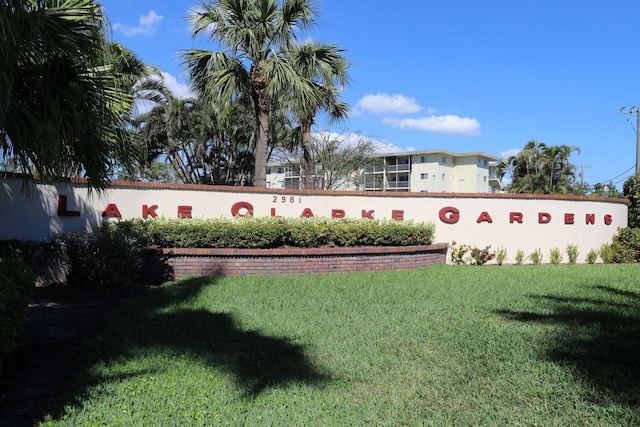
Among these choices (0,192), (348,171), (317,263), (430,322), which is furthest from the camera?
(348,171)

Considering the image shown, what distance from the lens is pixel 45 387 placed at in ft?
12.5

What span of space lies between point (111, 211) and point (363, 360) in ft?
24.5

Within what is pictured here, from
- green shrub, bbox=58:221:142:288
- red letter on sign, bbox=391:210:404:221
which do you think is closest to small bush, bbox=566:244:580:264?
red letter on sign, bbox=391:210:404:221

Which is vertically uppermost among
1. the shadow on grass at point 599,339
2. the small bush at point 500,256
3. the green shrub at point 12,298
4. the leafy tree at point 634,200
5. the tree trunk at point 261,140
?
the tree trunk at point 261,140

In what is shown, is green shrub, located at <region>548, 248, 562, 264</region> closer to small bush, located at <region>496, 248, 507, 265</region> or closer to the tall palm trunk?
small bush, located at <region>496, 248, 507, 265</region>

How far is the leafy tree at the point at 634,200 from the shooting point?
15.7m

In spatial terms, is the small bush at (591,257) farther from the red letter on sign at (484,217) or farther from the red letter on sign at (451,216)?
the red letter on sign at (451,216)

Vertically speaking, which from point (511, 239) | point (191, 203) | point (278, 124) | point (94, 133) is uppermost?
point (278, 124)

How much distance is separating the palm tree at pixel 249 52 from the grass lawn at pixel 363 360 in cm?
606

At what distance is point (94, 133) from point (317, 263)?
503cm

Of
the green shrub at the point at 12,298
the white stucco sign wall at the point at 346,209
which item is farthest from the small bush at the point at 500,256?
the green shrub at the point at 12,298

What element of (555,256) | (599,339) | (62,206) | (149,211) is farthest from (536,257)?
(62,206)

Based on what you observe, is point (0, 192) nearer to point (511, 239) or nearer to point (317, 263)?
point (317, 263)

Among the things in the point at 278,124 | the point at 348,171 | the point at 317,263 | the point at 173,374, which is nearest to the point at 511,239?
the point at 317,263
